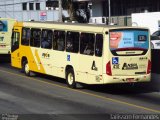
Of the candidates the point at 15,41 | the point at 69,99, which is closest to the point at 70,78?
the point at 69,99

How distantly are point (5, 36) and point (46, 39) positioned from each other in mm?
9705

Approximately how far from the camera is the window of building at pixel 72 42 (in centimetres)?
2094

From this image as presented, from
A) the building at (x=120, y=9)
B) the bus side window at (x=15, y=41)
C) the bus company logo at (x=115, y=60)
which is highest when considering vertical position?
the building at (x=120, y=9)

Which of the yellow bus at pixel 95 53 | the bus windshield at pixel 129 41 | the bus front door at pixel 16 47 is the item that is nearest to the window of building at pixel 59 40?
the yellow bus at pixel 95 53

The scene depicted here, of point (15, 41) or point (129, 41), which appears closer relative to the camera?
point (129, 41)

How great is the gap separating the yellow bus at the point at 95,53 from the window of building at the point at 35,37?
1.73 feet

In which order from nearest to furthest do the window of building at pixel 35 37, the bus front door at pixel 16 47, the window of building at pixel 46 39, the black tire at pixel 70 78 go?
the black tire at pixel 70 78 < the window of building at pixel 46 39 < the window of building at pixel 35 37 < the bus front door at pixel 16 47

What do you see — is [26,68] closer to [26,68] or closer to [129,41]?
[26,68]

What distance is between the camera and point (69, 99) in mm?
17969

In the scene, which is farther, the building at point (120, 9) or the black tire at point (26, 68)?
the building at point (120, 9)

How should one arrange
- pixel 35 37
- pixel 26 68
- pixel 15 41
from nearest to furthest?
pixel 35 37, pixel 26 68, pixel 15 41

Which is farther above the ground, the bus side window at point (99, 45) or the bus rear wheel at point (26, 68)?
the bus side window at point (99, 45)

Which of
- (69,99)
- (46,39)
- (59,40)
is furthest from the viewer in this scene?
(46,39)

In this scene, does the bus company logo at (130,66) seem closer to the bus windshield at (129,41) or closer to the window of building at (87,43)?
the bus windshield at (129,41)
